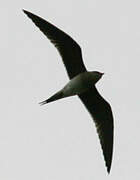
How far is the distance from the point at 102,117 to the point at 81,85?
1320 millimetres

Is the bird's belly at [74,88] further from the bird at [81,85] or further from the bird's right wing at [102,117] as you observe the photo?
the bird's right wing at [102,117]

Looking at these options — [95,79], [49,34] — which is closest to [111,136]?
[95,79]

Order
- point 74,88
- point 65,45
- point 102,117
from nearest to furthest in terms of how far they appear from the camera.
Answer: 1. point 74,88
2. point 65,45
3. point 102,117

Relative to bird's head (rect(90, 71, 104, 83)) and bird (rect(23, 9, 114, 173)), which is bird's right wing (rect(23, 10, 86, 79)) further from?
bird's head (rect(90, 71, 104, 83))

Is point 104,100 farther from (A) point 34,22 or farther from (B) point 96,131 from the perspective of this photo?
(A) point 34,22

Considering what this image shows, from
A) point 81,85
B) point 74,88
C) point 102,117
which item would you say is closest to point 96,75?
point 81,85

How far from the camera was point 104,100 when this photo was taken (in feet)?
53.9

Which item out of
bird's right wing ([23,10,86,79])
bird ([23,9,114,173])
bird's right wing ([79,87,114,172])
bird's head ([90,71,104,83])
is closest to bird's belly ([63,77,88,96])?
bird ([23,9,114,173])

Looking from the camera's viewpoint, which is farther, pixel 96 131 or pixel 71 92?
pixel 96 131

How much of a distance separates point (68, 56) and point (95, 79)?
0.77 metres

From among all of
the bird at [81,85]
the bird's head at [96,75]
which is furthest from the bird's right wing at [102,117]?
the bird's head at [96,75]

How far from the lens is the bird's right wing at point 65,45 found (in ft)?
50.4

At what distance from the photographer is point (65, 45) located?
51.4ft

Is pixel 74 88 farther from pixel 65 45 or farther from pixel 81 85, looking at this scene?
pixel 65 45
